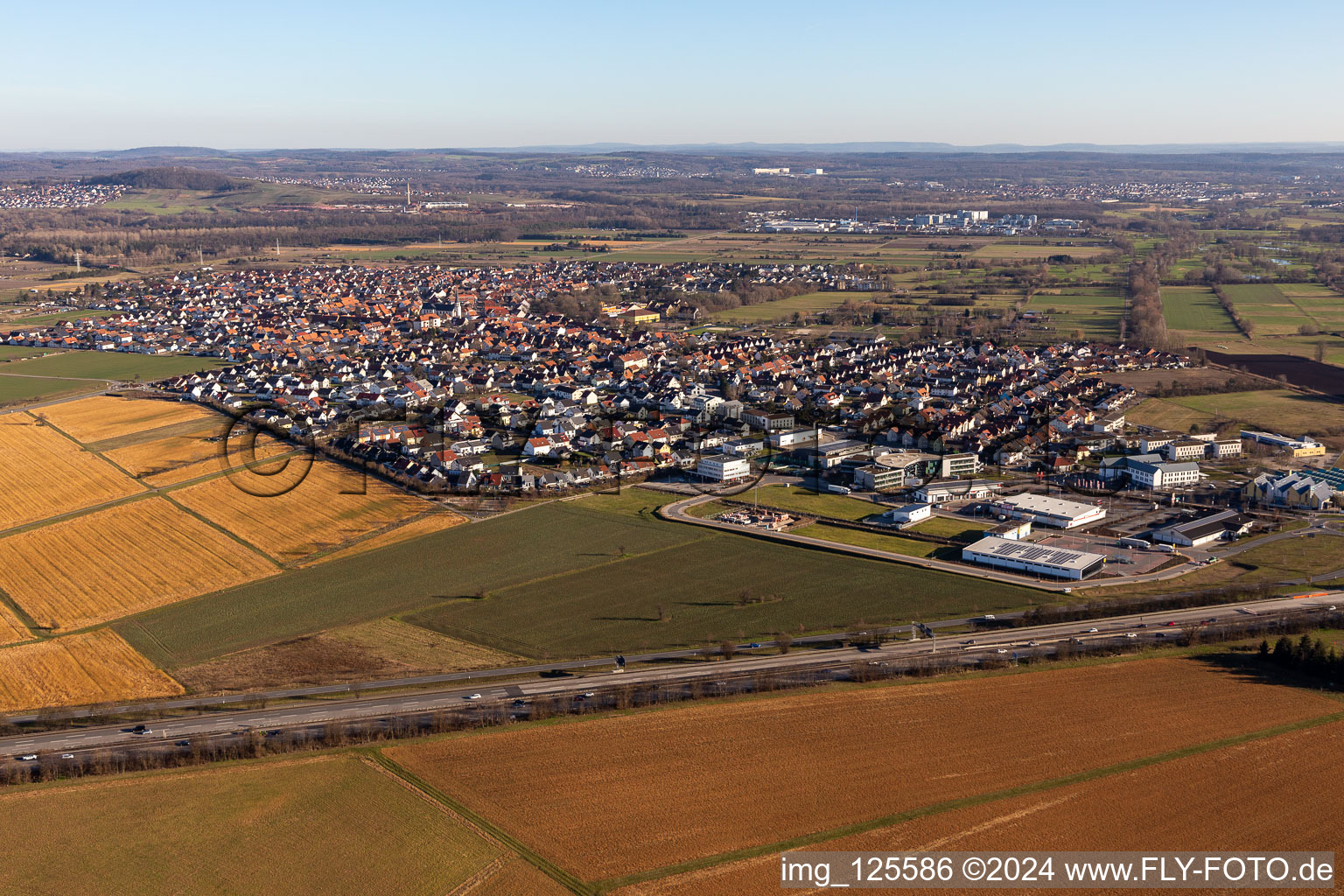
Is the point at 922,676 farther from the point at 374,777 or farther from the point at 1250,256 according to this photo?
the point at 1250,256

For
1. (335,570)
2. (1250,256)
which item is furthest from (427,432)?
(1250,256)

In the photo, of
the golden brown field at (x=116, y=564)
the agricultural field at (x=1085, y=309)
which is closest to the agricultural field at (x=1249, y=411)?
the agricultural field at (x=1085, y=309)

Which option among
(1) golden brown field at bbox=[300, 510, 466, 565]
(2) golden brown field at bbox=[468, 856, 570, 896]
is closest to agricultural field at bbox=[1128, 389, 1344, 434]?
(1) golden brown field at bbox=[300, 510, 466, 565]

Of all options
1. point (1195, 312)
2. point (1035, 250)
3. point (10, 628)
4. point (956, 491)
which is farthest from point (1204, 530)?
point (1035, 250)

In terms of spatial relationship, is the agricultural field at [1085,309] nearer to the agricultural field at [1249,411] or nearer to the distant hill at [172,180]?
the agricultural field at [1249,411]

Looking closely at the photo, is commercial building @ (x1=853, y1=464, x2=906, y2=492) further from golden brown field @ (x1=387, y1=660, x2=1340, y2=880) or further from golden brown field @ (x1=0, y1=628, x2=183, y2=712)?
golden brown field @ (x1=0, y1=628, x2=183, y2=712)
